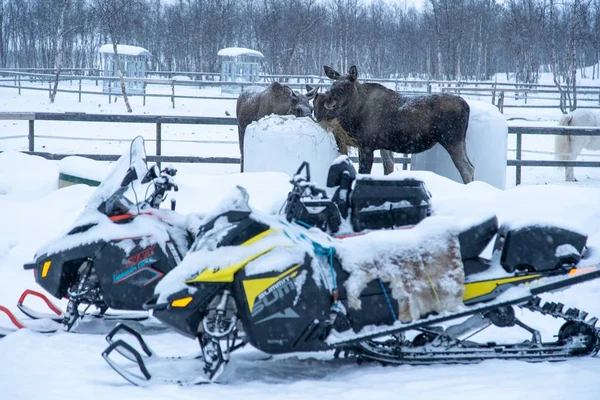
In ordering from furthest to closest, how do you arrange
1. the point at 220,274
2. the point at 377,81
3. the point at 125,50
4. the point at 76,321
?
Answer: the point at 125,50, the point at 377,81, the point at 76,321, the point at 220,274

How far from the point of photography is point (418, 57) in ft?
166

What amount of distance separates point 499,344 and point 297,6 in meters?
39.2

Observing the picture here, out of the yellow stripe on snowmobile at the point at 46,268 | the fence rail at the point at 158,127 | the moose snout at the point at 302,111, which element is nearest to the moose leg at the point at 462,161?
the moose snout at the point at 302,111

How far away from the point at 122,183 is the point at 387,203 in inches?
60.2

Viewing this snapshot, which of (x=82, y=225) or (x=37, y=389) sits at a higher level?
(x=82, y=225)

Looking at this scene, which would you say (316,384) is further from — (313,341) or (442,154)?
(442,154)

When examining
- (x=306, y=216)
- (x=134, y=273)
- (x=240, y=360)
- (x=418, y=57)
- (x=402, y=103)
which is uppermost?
(x=418, y=57)

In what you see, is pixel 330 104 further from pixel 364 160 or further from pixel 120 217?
pixel 120 217

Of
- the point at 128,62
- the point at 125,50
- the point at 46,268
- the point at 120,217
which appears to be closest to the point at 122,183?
the point at 120,217

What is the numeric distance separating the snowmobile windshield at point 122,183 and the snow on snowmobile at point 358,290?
25.0 inches

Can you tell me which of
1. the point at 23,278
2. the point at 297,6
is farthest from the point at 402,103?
the point at 297,6

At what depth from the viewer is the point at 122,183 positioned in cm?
453

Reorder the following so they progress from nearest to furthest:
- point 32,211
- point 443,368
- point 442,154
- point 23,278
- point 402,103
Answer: point 443,368
point 23,278
point 32,211
point 402,103
point 442,154

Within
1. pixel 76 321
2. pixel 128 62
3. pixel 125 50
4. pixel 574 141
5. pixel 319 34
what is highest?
pixel 319 34
